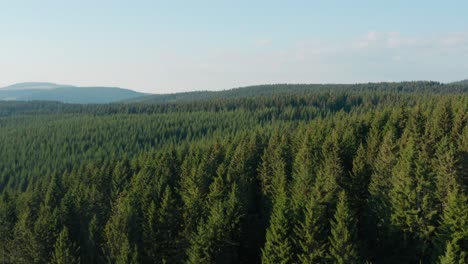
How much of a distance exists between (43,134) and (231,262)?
165 metres

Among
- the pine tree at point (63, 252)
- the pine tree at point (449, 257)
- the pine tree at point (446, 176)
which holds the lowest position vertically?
the pine tree at point (63, 252)

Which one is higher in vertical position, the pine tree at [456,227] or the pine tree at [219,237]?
the pine tree at [456,227]

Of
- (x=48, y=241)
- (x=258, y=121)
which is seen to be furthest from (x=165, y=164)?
(x=258, y=121)

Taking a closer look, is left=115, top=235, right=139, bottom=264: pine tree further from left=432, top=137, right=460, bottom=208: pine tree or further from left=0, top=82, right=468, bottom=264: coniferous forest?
left=432, top=137, right=460, bottom=208: pine tree

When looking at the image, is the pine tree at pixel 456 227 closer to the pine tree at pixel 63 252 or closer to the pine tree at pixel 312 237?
the pine tree at pixel 312 237

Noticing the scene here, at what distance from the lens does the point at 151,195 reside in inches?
2223

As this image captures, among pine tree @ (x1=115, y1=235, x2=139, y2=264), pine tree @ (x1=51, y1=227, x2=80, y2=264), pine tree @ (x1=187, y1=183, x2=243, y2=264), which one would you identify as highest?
pine tree @ (x1=187, y1=183, x2=243, y2=264)

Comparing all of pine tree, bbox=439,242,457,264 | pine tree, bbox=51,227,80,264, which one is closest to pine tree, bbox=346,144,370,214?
pine tree, bbox=439,242,457,264

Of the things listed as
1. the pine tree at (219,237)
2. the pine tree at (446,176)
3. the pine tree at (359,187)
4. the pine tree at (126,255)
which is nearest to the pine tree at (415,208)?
the pine tree at (446,176)

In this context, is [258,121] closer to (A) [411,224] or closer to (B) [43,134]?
(B) [43,134]

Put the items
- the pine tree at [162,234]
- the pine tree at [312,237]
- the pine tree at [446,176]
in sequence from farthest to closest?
1. the pine tree at [162,234]
2. the pine tree at [446,176]
3. the pine tree at [312,237]

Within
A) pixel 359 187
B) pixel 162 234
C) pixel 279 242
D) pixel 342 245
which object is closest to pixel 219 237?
pixel 279 242

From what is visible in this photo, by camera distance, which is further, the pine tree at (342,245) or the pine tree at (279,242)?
the pine tree at (279,242)

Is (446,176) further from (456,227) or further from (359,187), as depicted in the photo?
(359,187)
